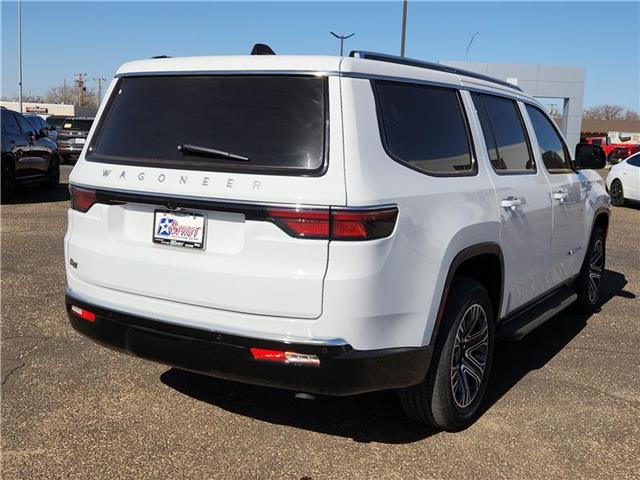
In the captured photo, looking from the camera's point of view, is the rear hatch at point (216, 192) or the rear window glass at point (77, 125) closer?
the rear hatch at point (216, 192)

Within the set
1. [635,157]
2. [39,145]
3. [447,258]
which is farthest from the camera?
[635,157]

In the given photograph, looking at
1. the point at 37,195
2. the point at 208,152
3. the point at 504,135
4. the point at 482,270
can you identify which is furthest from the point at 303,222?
the point at 37,195

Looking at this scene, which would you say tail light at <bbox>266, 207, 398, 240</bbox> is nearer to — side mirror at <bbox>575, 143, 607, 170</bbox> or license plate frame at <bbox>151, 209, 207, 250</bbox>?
license plate frame at <bbox>151, 209, 207, 250</bbox>

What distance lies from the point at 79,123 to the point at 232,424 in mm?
22624

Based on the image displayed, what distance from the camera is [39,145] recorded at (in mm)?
13531

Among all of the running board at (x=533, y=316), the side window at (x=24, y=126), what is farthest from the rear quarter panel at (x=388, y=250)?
the side window at (x=24, y=126)

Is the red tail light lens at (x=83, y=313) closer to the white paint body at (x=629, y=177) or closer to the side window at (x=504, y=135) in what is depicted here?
the side window at (x=504, y=135)

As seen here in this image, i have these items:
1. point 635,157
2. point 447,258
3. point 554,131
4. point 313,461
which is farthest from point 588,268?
point 635,157

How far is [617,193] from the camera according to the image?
1596 centimetres

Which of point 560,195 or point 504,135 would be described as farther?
point 560,195

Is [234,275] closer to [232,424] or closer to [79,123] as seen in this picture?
[232,424]

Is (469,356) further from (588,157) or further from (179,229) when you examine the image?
(588,157)

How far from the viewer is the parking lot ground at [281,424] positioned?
3146 mm

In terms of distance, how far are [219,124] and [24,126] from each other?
38.4ft
